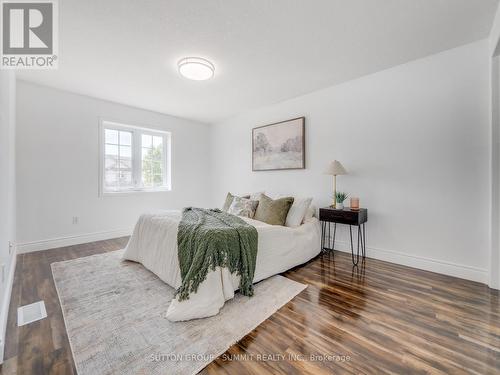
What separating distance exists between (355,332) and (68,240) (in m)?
4.15

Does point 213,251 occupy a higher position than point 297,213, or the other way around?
point 297,213

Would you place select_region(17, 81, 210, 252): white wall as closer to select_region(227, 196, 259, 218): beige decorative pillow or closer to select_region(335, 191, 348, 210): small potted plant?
select_region(227, 196, 259, 218): beige decorative pillow

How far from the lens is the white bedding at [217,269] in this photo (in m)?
1.74

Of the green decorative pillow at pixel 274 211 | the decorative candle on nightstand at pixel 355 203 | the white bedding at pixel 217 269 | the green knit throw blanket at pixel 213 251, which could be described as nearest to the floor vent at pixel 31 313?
the white bedding at pixel 217 269

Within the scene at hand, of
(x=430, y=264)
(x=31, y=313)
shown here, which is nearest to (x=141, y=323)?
(x=31, y=313)

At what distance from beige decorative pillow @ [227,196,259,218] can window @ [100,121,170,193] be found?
2225mm

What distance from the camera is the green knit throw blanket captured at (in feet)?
5.88

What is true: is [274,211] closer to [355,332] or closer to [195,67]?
[355,332]

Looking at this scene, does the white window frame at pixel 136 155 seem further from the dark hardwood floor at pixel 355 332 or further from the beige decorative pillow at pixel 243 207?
the beige decorative pillow at pixel 243 207

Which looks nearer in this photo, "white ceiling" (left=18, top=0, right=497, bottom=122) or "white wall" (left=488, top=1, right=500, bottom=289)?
"white ceiling" (left=18, top=0, right=497, bottom=122)

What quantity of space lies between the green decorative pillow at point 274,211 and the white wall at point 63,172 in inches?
104

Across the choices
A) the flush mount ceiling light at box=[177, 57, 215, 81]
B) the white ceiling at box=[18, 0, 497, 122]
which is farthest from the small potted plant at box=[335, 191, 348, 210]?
the flush mount ceiling light at box=[177, 57, 215, 81]

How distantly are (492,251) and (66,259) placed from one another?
488cm

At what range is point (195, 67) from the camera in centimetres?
259
